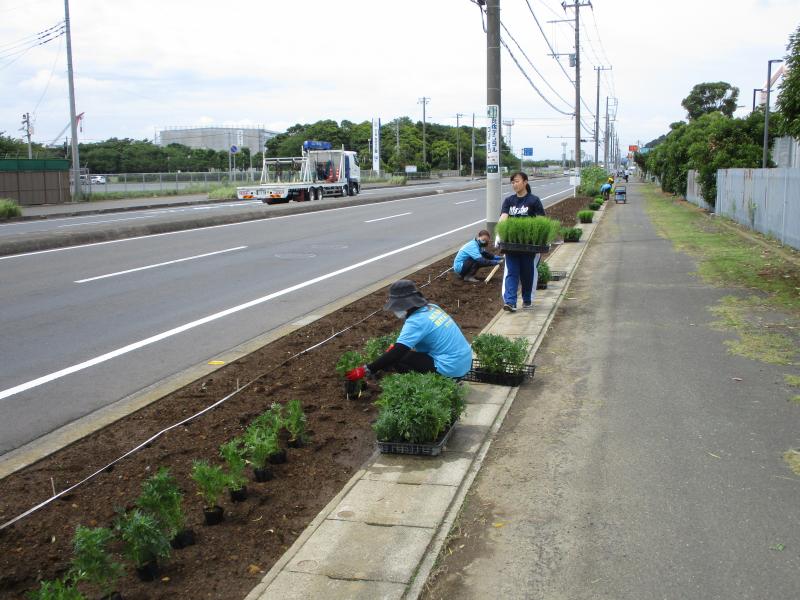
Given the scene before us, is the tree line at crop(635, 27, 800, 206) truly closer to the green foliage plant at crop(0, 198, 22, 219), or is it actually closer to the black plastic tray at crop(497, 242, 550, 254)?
the black plastic tray at crop(497, 242, 550, 254)

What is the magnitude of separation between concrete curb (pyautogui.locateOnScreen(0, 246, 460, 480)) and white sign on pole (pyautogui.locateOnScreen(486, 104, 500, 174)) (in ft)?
19.4

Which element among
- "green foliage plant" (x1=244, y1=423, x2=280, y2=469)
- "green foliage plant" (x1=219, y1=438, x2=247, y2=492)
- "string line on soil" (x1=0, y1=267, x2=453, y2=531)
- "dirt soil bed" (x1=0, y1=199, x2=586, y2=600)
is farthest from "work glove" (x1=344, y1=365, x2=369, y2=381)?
"green foliage plant" (x1=219, y1=438, x2=247, y2=492)

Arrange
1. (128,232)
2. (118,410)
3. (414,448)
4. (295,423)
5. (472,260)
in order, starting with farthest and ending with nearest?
(128,232) < (472,260) < (118,410) < (295,423) < (414,448)

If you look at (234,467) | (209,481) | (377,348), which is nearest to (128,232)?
(377,348)

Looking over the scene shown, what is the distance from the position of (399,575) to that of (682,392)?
3962mm

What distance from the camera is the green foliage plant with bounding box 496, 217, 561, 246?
31.1 feet

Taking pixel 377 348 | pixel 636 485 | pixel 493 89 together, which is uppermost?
pixel 493 89

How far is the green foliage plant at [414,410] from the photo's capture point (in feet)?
16.5

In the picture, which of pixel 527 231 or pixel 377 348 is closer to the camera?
pixel 377 348

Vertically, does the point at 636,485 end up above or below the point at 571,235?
below

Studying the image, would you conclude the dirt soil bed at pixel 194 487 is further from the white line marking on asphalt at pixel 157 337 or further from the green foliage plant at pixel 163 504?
the white line marking on asphalt at pixel 157 337

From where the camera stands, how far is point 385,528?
13.5 feet

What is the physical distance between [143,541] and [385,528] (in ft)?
4.12

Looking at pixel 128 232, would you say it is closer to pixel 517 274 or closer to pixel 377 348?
pixel 517 274
